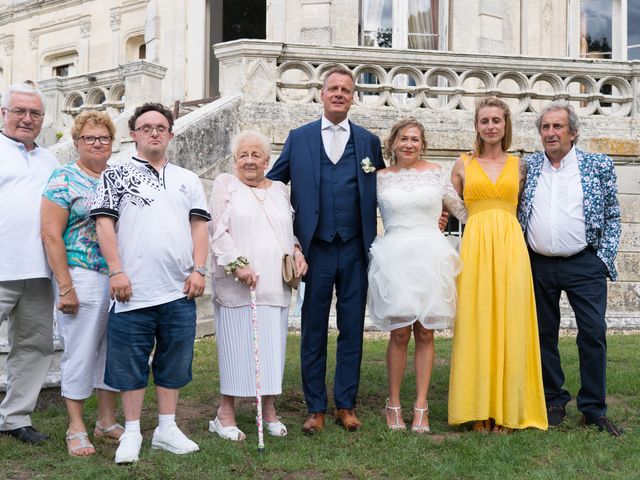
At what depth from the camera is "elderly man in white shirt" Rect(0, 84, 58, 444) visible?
4.32 metres

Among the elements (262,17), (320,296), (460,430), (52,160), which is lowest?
(460,430)

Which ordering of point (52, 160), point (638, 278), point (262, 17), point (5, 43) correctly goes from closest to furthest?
point (52, 160) < point (638, 278) < point (262, 17) < point (5, 43)

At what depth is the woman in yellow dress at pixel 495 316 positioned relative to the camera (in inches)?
183

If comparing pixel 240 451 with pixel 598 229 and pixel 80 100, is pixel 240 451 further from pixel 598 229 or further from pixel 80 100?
pixel 80 100

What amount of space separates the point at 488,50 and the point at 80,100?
24.1ft

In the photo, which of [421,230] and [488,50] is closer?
[421,230]

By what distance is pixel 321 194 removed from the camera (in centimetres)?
480

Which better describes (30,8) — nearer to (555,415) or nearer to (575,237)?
(575,237)

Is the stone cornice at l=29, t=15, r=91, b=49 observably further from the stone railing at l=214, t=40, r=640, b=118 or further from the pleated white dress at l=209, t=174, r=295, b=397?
the pleated white dress at l=209, t=174, r=295, b=397

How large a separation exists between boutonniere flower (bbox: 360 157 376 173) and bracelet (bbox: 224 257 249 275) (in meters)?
1.03

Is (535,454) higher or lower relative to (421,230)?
lower

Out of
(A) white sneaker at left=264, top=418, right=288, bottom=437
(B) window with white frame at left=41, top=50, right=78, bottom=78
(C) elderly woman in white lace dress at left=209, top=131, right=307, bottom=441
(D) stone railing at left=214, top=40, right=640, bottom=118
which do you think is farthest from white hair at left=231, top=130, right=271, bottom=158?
(B) window with white frame at left=41, top=50, right=78, bottom=78

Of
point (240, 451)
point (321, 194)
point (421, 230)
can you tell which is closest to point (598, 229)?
point (421, 230)

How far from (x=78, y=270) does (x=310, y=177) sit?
1592mm
